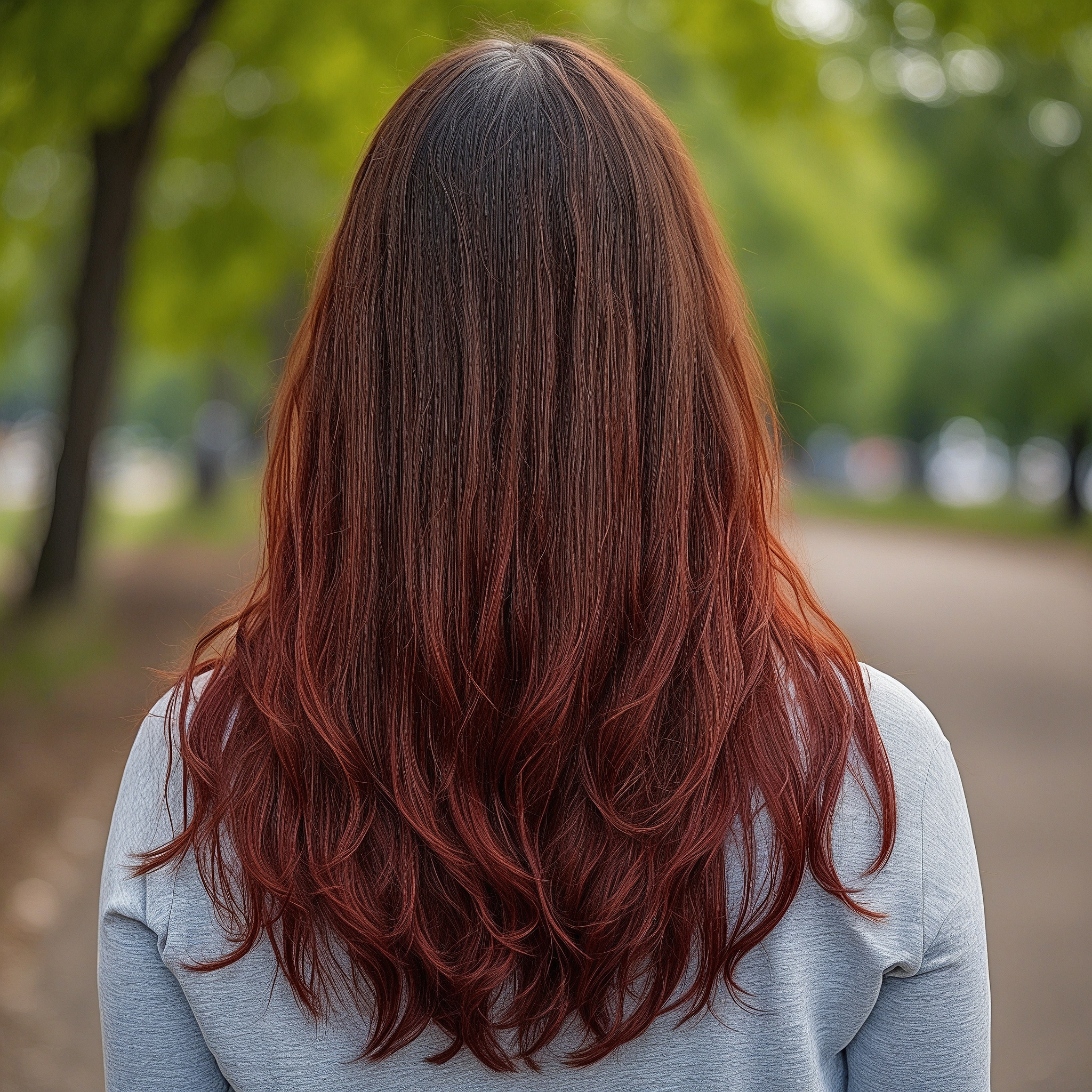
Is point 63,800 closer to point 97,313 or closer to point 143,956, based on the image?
point 97,313

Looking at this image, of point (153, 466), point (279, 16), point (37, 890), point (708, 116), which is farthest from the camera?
point (153, 466)

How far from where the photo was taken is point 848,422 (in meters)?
26.8

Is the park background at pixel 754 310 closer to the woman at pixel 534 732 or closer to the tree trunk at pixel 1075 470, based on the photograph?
the tree trunk at pixel 1075 470

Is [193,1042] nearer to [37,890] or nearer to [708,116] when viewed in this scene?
[37,890]

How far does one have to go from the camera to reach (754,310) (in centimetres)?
845

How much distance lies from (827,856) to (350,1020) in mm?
525

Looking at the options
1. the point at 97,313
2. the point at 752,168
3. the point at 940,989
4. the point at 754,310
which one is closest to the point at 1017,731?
the point at 754,310

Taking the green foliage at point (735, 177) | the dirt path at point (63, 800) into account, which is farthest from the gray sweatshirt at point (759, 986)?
the green foliage at point (735, 177)

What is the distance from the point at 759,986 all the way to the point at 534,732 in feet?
1.18

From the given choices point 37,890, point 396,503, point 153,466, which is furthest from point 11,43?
point 153,466

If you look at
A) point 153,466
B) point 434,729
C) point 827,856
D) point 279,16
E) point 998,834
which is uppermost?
point 279,16

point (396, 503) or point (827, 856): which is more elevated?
point (396, 503)

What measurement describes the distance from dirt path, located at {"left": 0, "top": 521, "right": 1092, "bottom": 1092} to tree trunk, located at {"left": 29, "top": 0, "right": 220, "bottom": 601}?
2.37 feet

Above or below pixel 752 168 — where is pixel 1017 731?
below
